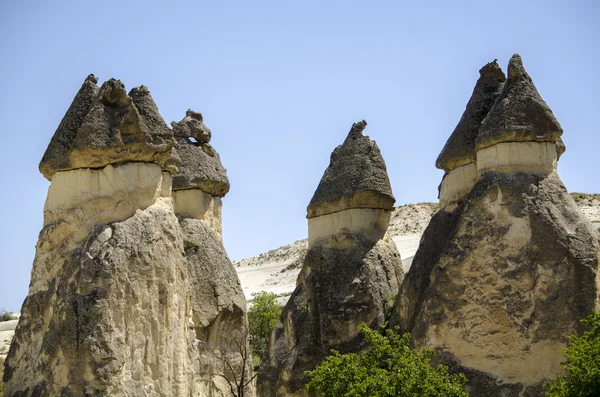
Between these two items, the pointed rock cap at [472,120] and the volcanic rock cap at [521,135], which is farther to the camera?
the pointed rock cap at [472,120]

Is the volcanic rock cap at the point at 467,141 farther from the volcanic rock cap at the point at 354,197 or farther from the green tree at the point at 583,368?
the green tree at the point at 583,368

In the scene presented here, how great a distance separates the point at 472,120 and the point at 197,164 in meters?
6.54

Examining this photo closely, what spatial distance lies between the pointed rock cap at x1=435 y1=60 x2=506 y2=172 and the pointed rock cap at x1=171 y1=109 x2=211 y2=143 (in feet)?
19.9

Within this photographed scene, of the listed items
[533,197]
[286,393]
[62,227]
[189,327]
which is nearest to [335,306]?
[286,393]

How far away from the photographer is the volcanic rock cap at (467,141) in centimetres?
1602

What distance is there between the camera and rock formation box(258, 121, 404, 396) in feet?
56.1

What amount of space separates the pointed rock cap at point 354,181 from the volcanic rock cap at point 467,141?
6.04 ft

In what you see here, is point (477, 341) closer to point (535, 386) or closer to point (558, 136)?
point (535, 386)

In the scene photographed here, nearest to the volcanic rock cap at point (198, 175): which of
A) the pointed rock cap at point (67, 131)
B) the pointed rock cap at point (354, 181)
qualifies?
the pointed rock cap at point (354, 181)

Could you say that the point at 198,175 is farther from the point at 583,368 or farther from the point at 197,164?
the point at 583,368

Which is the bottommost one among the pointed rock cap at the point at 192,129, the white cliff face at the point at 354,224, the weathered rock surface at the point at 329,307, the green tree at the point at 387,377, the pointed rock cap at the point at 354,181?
the green tree at the point at 387,377

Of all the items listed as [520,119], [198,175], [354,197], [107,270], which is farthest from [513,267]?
[198,175]

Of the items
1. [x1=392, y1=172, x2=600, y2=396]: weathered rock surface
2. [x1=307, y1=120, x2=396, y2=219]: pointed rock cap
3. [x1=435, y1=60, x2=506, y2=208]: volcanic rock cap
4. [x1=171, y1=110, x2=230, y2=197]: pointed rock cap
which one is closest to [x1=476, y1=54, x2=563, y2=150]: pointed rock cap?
[x1=392, y1=172, x2=600, y2=396]: weathered rock surface

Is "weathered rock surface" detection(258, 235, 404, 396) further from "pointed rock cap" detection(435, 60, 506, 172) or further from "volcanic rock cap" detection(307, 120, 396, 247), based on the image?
"pointed rock cap" detection(435, 60, 506, 172)
